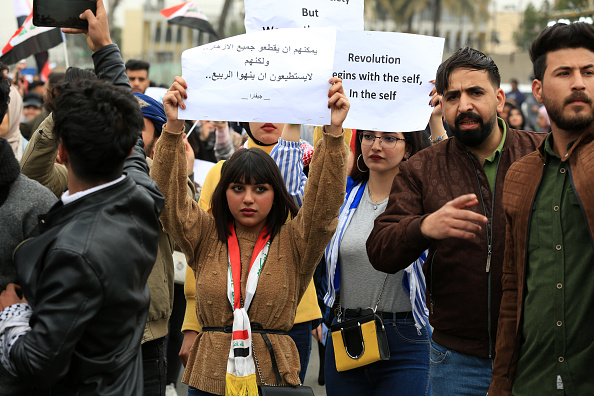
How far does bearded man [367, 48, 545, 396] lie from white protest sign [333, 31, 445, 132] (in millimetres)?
293

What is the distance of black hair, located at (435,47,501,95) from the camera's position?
3951mm

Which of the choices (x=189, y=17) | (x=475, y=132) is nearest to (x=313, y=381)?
(x=475, y=132)

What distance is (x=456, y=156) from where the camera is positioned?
3.90 meters

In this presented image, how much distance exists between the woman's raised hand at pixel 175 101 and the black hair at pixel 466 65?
50.9 inches

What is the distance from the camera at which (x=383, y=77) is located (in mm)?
4324

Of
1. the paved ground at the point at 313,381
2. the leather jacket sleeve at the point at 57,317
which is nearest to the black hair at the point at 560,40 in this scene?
the leather jacket sleeve at the point at 57,317

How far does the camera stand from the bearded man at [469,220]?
143 inches

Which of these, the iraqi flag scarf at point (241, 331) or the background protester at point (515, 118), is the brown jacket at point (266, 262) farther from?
the background protester at point (515, 118)

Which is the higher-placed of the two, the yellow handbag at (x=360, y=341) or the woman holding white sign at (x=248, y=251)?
the woman holding white sign at (x=248, y=251)

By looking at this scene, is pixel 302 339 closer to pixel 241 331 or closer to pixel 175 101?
pixel 241 331

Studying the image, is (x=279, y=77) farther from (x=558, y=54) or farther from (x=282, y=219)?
(x=558, y=54)

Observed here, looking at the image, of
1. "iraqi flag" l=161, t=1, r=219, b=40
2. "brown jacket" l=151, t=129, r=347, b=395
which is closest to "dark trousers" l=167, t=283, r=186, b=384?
"brown jacket" l=151, t=129, r=347, b=395

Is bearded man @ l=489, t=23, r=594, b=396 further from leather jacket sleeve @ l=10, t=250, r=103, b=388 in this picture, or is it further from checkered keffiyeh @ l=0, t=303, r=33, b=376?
checkered keffiyeh @ l=0, t=303, r=33, b=376

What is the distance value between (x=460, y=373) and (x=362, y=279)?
94 cm
